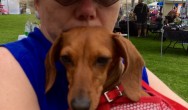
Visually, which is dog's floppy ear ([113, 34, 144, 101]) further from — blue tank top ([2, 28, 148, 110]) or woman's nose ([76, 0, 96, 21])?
blue tank top ([2, 28, 148, 110])

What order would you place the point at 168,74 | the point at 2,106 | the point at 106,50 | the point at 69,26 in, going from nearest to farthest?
the point at 2,106 → the point at 106,50 → the point at 69,26 → the point at 168,74

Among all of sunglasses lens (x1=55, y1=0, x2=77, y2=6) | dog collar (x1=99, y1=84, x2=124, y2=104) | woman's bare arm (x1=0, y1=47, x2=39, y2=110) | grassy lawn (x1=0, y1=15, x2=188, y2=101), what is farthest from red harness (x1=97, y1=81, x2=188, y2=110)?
grassy lawn (x1=0, y1=15, x2=188, y2=101)

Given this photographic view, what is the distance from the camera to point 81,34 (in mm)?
1623

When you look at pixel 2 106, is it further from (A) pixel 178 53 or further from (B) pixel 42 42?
(A) pixel 178 53

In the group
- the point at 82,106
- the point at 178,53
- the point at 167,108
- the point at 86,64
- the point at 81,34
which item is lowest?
the point at 178,53

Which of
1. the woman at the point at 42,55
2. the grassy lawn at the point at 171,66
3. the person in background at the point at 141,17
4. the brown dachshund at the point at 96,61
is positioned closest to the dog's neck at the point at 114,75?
the brown dachshund at the point at 96,61

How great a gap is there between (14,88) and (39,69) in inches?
10.2

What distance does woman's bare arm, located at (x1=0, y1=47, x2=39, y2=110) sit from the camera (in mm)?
1322

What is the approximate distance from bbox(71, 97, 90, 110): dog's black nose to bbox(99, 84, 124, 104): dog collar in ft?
0.76

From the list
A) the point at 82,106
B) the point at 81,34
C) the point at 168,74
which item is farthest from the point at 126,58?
the point at 168,74

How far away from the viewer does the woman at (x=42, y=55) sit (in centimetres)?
138

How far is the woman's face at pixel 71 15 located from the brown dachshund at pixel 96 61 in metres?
0.05

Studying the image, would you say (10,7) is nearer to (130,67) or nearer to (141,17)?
(141,17)

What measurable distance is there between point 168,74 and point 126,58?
6428 millimetres
